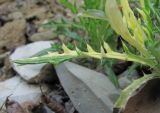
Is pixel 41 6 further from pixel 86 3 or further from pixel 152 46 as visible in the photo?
pixel 152 46

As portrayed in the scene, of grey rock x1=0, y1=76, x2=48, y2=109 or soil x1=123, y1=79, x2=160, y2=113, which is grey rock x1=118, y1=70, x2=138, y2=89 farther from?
grey rock x1=0, y1=76, x2=48, y2=109

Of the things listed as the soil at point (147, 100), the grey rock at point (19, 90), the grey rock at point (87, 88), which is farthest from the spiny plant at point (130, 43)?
the grey rock at point (19, 90)

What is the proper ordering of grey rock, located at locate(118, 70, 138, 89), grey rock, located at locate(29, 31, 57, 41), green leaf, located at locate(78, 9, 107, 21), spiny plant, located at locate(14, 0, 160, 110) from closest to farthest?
spiny plant, located at locate(14, 0, 160, 110) → green leaf, located at locate(78, 9, 107, 21) → grey rock, located at locate(118, 70, 138, 89) → grey rock, located at locate(29, 31, 57, 41)

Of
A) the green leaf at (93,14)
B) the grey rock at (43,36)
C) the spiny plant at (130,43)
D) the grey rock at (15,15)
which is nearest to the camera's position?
the spiny plant at (130,43)

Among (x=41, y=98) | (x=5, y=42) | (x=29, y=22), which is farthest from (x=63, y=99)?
(x=29, y=22)

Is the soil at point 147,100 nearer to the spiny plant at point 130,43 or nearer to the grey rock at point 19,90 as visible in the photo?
the spiny plant at point 130,43

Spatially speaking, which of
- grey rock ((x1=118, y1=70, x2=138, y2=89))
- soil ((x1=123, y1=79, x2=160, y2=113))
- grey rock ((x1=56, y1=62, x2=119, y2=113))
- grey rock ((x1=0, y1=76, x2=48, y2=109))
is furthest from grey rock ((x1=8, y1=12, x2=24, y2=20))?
soil ((x1=123, y1=79, x2=160, y2=113))

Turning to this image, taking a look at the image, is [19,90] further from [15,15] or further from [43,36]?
[15,15]
